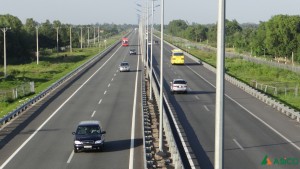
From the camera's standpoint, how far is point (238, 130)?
3188 cm

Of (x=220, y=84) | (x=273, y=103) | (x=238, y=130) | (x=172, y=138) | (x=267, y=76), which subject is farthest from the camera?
(x=267, y=76)

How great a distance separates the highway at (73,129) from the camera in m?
23.6

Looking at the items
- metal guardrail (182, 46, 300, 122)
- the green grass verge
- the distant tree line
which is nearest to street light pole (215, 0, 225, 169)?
metal guardrail (182, 46, 300, 122)

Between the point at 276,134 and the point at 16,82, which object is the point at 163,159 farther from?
the point at 16,82

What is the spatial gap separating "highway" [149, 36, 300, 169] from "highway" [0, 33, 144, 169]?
314 cm

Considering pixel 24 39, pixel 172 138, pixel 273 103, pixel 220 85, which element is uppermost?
pixel 24 39

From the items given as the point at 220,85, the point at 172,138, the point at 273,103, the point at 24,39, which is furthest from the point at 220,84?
the point at 24,39

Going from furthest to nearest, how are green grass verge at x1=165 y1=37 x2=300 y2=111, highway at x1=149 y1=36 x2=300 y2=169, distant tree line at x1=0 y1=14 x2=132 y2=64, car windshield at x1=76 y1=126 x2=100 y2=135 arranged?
distant tree line at x1=0 y1=14 x2=132 y2=64
green grass verge at x1=165 y1=37 x2=300 y2=111
car windshield at x1=76 y1=126 x2=100 y2=135
highway at x1=149 y1=36 x2=300 y2=169

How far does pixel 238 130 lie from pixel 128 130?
6781 mm

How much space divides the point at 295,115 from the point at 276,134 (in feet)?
20.4

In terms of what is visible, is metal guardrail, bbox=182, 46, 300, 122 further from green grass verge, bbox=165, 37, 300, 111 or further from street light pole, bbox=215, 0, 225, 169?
street light pole, bbox=215, 0, 225, 169

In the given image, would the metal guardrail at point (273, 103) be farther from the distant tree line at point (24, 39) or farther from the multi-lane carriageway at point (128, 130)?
the distant tree line at point (24, 39)

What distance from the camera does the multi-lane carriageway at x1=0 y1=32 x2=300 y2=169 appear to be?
2397cm

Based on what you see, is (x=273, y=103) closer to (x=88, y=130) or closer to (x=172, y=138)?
(x=172, y=138)
